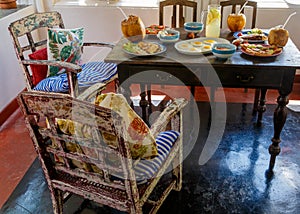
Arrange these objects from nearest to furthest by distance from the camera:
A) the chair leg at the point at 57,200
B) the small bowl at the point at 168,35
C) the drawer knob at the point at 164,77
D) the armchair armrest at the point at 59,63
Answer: the chair leg at the point at 57,200
the drawer knob at the point at 164,77
the armchair armrest at the point at 59,63
the small bowl at the point at 168,35

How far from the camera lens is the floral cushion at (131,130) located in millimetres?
1335

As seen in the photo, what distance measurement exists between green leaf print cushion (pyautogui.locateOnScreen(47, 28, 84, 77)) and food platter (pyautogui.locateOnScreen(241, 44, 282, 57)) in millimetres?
1244

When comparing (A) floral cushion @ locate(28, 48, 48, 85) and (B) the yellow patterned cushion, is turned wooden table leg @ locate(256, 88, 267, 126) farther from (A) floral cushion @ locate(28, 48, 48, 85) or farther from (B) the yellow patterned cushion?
(A) floral cushion @ locate(28, 48, 48, 85)

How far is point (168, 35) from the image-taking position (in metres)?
2.43

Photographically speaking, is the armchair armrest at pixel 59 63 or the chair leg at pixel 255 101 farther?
the chair leg at pixel 255 101

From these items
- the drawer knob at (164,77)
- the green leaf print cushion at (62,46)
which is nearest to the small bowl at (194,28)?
the drawer knob at (164,77)

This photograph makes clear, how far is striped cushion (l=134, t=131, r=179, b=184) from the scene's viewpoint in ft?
5.17

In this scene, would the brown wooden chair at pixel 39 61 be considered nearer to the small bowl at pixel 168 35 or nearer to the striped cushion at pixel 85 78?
the striped cushion at pixel 85 78

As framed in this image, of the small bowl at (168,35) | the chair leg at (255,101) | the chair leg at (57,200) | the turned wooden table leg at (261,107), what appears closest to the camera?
the chair leg at (57,200)

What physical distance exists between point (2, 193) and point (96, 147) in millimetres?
1113

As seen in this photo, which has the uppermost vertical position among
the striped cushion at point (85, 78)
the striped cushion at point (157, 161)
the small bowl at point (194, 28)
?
the small bowl at point (194, 28)

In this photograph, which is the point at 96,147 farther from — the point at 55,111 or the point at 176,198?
the point at 176,198

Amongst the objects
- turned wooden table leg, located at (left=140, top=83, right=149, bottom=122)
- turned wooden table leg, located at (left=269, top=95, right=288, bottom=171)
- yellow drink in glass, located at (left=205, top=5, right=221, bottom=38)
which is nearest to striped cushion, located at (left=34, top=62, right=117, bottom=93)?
turned wooden table leg, located at (left=140, top=83, right=149, bottom=122)

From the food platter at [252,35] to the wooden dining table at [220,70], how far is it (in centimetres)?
18
